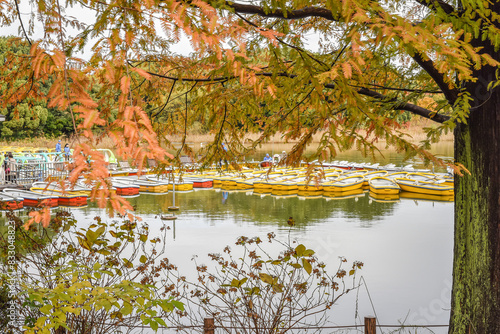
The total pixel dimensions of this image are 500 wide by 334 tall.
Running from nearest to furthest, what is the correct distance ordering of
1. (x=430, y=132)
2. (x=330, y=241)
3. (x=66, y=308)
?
(x=66, y=308), (x=430, y=132), (x=330, y=241)

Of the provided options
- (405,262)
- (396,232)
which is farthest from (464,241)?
(396,232)

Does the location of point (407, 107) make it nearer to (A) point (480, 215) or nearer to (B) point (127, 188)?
(A) point (480, 215)

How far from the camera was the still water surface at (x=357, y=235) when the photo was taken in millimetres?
9498

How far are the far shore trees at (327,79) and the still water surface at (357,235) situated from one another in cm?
211

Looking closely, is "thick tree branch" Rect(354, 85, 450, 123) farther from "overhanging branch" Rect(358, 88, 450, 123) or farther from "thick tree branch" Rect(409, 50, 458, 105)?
"thick tree branch" Rect(409, 50, 458, 105)

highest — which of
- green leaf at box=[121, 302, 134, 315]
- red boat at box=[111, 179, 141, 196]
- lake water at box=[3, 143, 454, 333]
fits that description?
green leaf at box=[121, 302, 134, 315]

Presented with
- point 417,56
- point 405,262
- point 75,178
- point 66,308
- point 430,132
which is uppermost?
point 417,56

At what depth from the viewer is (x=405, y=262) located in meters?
12.1

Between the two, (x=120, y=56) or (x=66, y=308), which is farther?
(x=66, y=308)

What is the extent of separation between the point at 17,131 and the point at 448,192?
34.9m

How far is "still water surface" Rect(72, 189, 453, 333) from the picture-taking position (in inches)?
374

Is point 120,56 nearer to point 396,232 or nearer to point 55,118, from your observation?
point 396,232

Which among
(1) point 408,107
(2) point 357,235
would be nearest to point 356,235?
(2) point 357,235

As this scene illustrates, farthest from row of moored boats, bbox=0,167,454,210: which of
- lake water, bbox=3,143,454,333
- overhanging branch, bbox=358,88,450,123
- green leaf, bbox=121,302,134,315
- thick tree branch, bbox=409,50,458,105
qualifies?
green leaf, bbox=121,302,134,315
